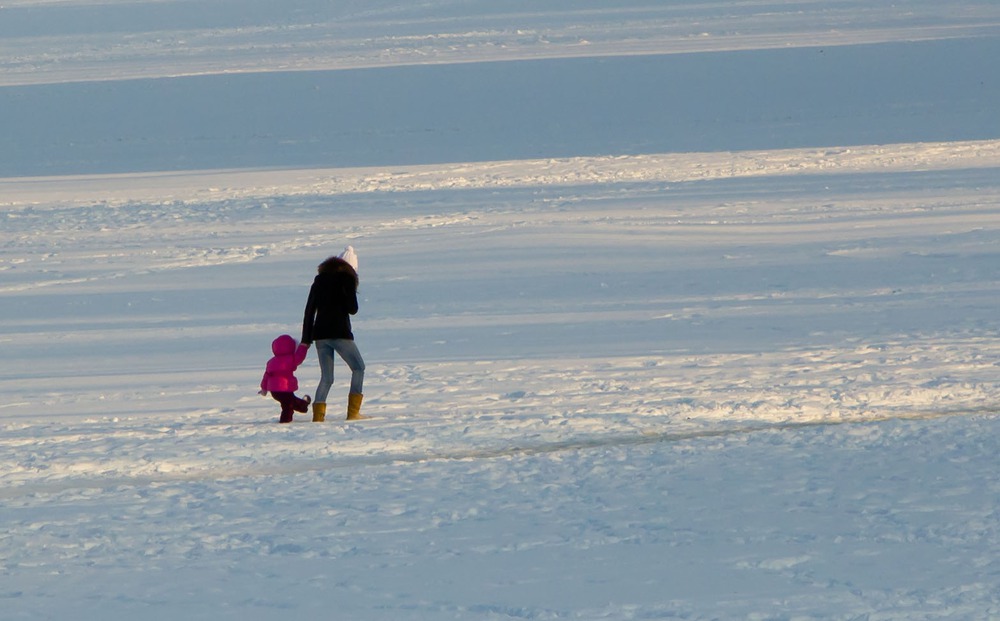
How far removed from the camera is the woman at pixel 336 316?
7211mm

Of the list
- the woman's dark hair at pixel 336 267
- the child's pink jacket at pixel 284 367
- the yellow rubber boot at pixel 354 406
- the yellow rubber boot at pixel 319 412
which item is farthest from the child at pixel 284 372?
the woman's dark hair at pixel 336 267

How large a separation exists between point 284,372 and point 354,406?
360 mm

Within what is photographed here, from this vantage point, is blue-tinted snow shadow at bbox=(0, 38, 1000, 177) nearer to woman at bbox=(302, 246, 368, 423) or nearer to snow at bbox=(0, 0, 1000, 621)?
snow at bbox=(0, 0, 1000, 621)

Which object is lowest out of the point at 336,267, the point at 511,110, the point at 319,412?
the point at 319,412

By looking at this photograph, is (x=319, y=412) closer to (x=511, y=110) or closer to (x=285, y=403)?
(x=285, y=403)

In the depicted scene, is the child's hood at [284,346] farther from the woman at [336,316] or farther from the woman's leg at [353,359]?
the woman's leg at [353,359]

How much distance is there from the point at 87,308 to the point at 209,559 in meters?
6.14

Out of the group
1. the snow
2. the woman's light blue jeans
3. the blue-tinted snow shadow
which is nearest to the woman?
the woman's light blue jeans

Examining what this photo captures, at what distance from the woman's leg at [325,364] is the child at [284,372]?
9 centimetres

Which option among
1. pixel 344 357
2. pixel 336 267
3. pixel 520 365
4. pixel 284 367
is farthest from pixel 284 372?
pixel 520 365

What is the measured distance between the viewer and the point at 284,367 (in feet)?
23.8

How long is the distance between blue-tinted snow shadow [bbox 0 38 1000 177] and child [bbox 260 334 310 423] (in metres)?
12.2

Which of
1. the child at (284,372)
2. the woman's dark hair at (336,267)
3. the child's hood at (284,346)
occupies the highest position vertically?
the woman's dark hair at (336,267)

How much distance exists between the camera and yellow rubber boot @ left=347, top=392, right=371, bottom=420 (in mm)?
7301
